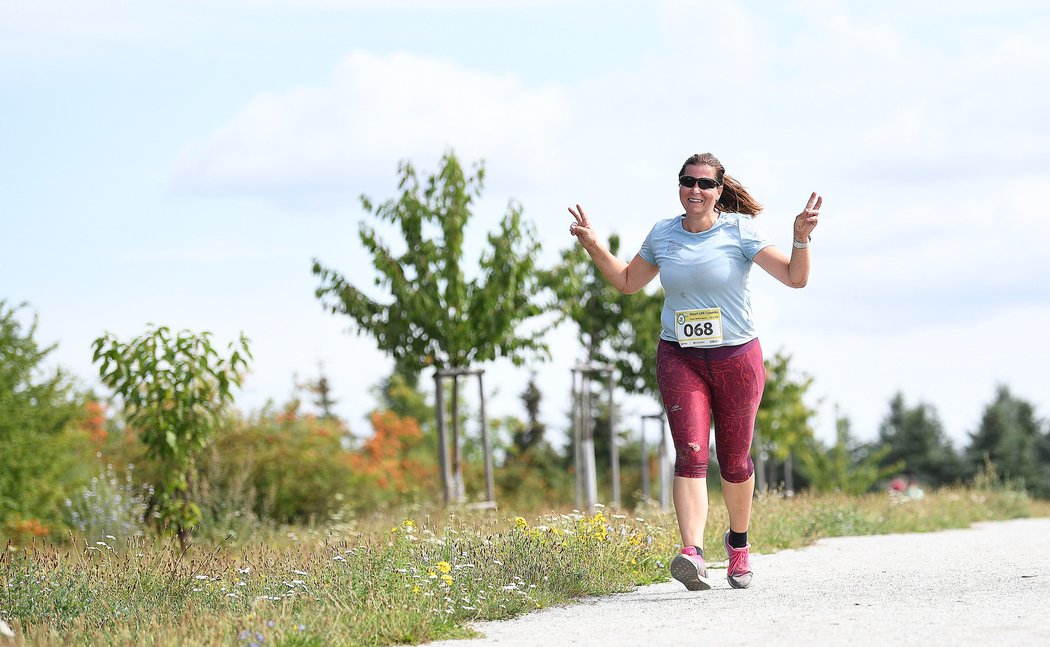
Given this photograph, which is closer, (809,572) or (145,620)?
(145,620)

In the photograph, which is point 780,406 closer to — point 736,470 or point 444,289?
point 444,289

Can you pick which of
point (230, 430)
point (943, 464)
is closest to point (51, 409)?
point (230, 430)

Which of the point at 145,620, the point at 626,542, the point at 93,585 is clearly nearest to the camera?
the point at 145,620

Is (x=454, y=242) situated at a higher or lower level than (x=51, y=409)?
higher

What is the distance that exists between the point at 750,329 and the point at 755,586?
140 centimetres

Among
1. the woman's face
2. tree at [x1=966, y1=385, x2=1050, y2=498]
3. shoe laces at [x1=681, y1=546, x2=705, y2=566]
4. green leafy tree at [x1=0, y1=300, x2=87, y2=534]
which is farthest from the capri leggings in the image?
tree at [x1=966, y1=385, x2=1050, y2=498]

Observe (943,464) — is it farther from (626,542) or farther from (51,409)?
(626,542)

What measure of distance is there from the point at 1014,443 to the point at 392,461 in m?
30.6

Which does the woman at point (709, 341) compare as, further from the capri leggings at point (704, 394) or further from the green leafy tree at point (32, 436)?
the green leafy tree at point (32, 436)

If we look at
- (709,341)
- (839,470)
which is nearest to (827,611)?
(709,341)

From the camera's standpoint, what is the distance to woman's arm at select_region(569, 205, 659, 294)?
683 cm

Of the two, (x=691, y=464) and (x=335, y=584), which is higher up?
(x=691, y=464)

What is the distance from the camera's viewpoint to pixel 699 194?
262 inches

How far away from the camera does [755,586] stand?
6.75 metres
